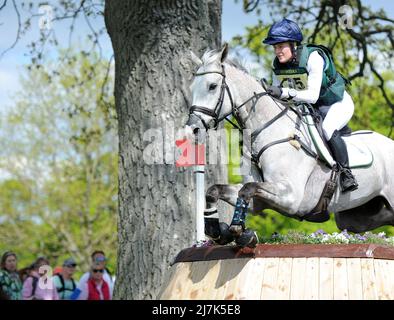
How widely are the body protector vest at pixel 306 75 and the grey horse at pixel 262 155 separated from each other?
26 centimetres

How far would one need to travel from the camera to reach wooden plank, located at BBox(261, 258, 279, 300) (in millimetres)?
6570

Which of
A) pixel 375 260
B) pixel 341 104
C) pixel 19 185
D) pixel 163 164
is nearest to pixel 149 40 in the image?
pixel 163 164

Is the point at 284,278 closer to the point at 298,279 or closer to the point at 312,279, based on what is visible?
the point at 298,279

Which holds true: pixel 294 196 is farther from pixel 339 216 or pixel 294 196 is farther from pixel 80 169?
pixel 80 169

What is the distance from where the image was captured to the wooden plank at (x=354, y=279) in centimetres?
641

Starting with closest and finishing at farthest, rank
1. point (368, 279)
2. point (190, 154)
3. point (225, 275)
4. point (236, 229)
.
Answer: point (368, 279), point (236, 229), point (225, 275), point (190, 154)

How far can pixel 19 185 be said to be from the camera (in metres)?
34.6

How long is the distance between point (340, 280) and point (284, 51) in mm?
2115

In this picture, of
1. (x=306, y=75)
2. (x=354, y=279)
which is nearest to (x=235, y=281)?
(x=354, y=279)

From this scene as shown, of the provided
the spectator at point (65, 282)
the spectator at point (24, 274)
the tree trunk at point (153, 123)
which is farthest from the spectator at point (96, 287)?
the tree trunk at point (153, 123)

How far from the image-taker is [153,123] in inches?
406

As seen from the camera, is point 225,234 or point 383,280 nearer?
point 383,280
